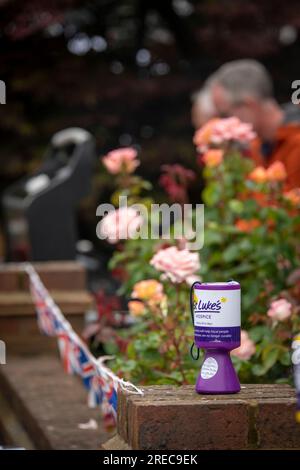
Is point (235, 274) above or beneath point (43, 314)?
above

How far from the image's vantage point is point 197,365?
4.11 metres

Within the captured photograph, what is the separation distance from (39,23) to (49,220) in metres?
5.39

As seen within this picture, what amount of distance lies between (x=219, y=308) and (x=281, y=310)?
1006mm

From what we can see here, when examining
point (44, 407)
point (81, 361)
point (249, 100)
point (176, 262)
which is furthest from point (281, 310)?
point (249, 100)

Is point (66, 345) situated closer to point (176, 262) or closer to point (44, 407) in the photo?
point (44, 407)

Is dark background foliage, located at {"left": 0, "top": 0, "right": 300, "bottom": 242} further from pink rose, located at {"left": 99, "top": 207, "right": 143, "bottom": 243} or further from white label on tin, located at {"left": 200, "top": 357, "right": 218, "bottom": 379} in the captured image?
white label on tin, located at {"left": 200, "top": 357, "right": 218, "bottom": 379}

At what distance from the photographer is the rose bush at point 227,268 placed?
160 inches

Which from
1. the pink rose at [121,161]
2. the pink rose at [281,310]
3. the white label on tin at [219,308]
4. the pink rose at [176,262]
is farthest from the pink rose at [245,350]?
the pink rose at [121,161]

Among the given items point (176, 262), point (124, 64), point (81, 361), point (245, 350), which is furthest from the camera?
point (124, 64)

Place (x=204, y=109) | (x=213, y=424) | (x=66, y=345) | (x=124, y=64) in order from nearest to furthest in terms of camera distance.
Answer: (x=213, y=424) → (x=66, y=345) → (x=204, y=109) → (x=124, y=64)

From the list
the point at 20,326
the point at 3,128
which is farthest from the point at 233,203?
the point at 3,128

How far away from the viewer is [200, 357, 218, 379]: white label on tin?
9.95ft

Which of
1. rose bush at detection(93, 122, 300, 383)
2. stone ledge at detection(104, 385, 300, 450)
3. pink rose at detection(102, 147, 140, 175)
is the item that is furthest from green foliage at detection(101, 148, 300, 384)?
stone ledge at detection(104, 385, 300, 450)

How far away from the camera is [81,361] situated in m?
4.65
